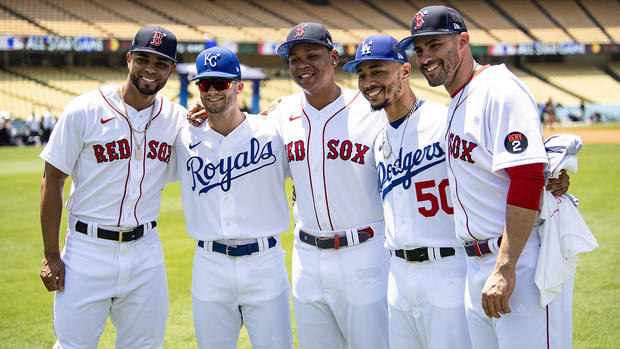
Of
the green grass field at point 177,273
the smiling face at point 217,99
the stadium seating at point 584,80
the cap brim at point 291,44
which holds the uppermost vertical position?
the stadium seating at point 584,80

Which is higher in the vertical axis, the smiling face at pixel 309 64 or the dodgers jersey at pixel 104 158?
the smiling face at pixel 309 64

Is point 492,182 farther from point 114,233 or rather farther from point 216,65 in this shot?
point 114,233

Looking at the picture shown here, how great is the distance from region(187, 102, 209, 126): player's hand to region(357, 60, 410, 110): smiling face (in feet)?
3.88

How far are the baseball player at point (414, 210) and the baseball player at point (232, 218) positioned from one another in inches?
30.3

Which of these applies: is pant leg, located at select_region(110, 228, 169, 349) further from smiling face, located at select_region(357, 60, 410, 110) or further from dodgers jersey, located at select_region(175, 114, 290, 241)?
smiling face, located at select_region(357, 60, 410, 110)

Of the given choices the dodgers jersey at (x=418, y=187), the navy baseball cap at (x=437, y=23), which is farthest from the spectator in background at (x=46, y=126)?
the navy baseball cap at (x=437, y=23)

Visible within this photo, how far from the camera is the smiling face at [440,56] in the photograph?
10.5 feet

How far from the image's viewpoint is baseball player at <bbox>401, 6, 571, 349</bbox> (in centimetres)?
280

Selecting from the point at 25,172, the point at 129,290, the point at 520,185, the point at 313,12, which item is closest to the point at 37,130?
the point at 25,172

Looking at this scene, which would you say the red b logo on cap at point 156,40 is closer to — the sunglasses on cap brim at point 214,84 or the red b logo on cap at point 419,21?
the sunglasses on cap brim at point 214,84

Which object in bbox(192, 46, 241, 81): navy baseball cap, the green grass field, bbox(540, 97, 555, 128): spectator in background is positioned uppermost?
bbox(540, 97, 555, 128): spectator in background

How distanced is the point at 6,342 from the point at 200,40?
29722 millimetres

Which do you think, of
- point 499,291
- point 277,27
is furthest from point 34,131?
point 499,291

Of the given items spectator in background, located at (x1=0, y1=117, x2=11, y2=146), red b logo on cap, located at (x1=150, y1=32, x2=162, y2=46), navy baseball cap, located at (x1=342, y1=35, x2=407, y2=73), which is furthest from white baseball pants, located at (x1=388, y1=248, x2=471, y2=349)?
spectator in background, located at (x1=0, y1=117, x2=11, y2=146)
